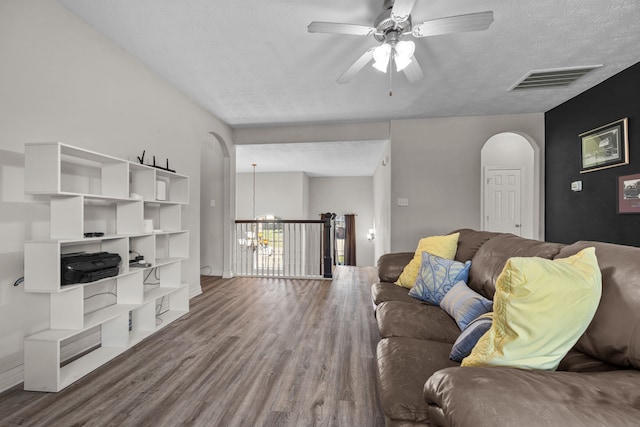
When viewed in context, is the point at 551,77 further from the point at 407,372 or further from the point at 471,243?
the point at 407,372

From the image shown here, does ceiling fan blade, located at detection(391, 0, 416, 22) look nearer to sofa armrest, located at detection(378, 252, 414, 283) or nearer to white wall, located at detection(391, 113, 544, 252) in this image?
sofa armrest, located at detection(378, 252, 414, 283)

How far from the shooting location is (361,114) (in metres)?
4.25

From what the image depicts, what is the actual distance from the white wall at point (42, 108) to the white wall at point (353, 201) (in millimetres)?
6999

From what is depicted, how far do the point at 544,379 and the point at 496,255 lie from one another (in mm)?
1134

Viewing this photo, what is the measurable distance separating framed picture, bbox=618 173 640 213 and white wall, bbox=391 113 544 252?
50.0 inches

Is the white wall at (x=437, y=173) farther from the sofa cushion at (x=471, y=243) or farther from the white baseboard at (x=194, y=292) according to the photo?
the white baseboard at (x=194, y=292)

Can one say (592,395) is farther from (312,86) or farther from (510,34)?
(312,86)

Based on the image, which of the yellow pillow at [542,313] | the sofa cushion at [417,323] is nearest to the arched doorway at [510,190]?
the sofa cushion at [417,323]

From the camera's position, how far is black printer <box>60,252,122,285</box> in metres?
1.83

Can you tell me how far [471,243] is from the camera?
2.32 meters

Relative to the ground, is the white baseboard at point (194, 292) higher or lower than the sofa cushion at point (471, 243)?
lower

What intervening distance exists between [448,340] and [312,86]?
2974mm

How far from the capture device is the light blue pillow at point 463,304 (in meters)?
1.55

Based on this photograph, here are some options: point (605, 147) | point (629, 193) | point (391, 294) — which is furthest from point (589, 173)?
point (391, 294)
